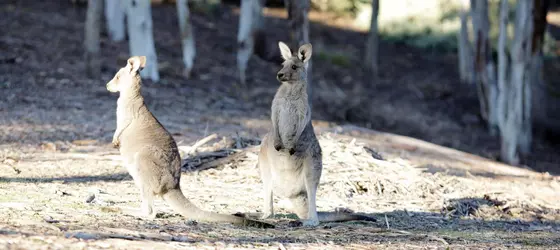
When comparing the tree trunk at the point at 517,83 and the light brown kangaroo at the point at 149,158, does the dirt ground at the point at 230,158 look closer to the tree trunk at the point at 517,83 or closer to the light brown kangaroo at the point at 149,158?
the light brown kangaroo at the point at 149,158

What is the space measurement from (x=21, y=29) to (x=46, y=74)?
3.45 m

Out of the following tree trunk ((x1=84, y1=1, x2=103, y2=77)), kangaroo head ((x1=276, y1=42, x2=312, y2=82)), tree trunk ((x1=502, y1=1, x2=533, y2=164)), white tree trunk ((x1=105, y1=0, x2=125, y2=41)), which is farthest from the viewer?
white tree trunk ((x1=105, y1=0, x2=125, y2=41))

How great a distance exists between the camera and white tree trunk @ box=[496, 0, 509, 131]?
16.7 m

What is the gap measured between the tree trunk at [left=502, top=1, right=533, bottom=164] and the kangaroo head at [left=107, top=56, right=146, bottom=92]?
1042cm

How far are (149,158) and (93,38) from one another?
888 centimetres

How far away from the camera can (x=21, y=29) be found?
60.3 feet

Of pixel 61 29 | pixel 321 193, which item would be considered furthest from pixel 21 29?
pixel 321 193

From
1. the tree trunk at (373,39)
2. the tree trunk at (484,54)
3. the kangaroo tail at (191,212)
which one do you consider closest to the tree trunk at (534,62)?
the tree trunk at (484,54)

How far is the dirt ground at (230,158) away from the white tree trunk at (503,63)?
1067mm

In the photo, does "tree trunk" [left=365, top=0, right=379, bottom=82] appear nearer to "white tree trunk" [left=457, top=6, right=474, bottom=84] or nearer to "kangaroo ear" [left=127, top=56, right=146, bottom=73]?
"white tree trunk" [left=457, top=6, right=474, bottom=84]

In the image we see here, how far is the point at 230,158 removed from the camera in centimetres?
999

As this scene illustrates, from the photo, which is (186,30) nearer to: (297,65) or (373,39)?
(373,39)

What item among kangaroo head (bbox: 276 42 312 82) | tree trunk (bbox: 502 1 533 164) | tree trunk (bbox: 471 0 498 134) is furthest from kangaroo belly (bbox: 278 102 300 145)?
tree trunk (bbox: 471 0 498 134)

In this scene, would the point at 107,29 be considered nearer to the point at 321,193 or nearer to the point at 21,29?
the point at 21,29
